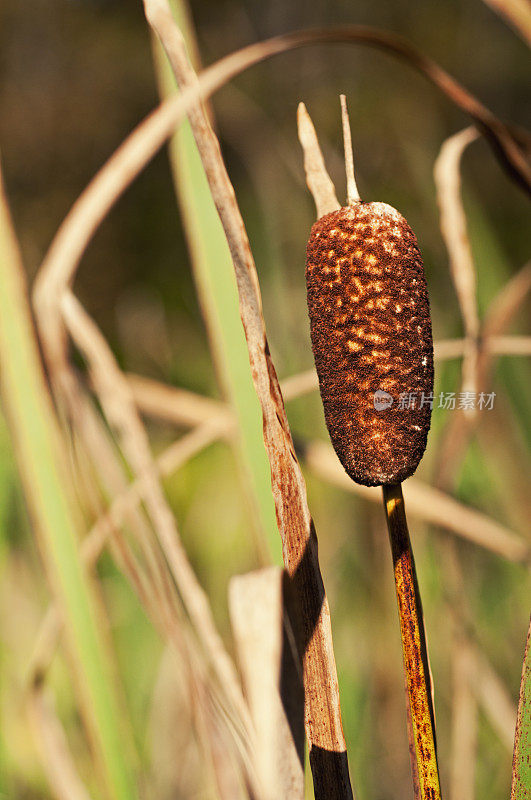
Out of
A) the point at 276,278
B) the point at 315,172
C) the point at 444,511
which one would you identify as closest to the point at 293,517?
the point at 315,172

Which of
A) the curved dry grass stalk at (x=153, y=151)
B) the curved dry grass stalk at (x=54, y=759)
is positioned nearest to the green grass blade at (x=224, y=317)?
the curved dry grass stalk at (x=153, y=151)

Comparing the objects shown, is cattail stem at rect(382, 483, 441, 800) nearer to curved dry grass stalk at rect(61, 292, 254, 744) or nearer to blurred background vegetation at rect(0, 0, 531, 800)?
curved dry grass stalk at rect(61, 292, 254, 744)

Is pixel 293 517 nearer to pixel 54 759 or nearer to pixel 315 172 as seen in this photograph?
pixel 315 172

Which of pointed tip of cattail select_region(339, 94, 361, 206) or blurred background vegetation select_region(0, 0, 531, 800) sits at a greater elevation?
blurred background vegetation select_region(0, 0, 531, 800)

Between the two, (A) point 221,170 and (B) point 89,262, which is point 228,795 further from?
(B) point 89,262

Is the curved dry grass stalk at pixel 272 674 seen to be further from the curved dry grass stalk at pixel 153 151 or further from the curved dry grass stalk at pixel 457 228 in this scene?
the curved dry grass stalk at pixel 457 228

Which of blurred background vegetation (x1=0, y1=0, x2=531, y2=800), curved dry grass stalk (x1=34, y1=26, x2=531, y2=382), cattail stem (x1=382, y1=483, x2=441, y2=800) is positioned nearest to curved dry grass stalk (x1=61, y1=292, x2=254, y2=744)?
curved dry grass stalk (x1=34, y1=26, x2=531, y2=382)
